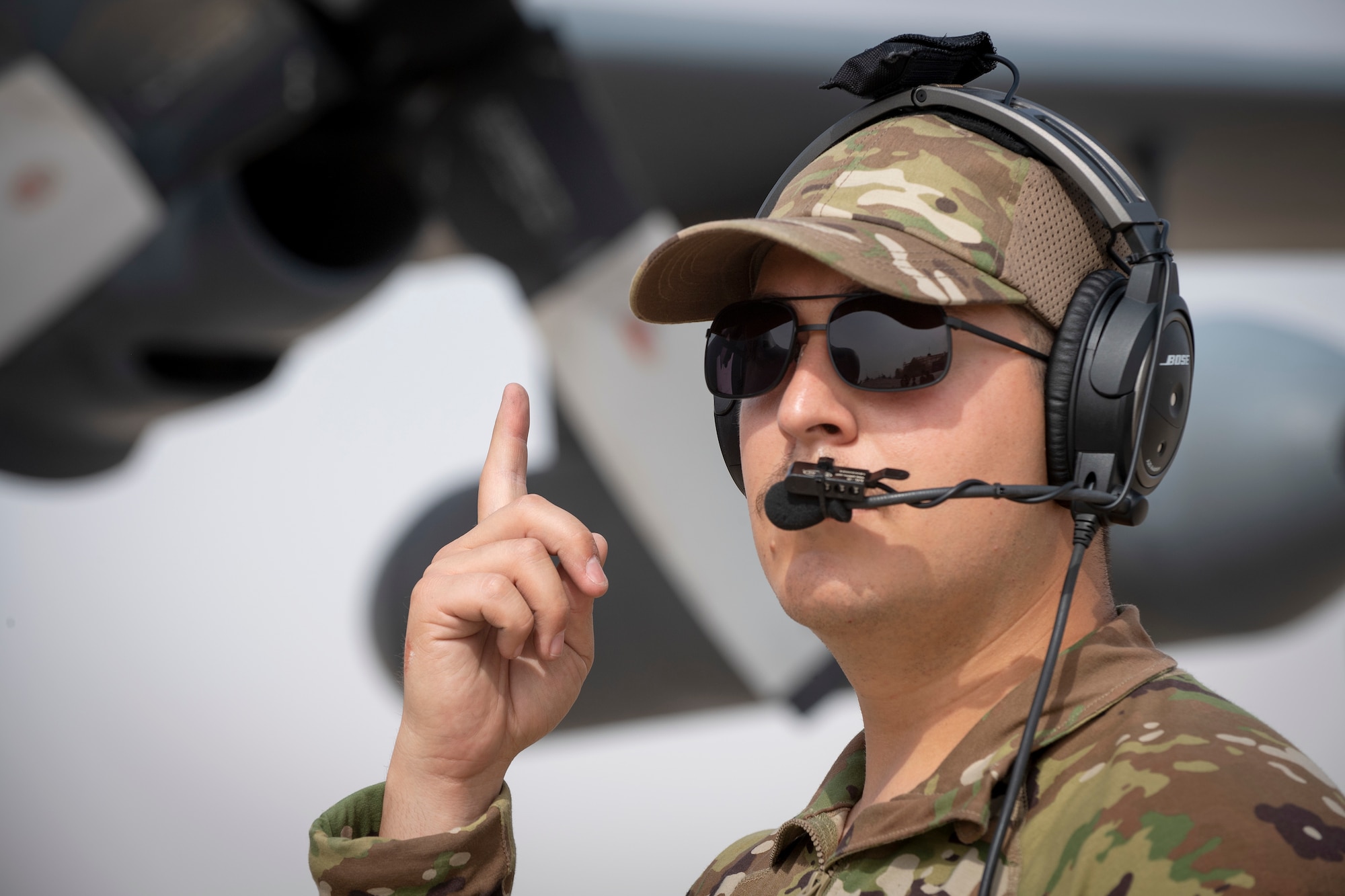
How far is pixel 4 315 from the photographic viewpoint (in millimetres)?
2742

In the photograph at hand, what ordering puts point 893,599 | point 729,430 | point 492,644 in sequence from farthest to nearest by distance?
point 729,430 → point 492,644 → point 893,599

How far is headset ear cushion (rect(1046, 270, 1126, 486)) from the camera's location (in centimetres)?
76

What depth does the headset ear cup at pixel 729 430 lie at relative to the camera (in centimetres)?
95

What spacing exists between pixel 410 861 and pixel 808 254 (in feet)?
1.68

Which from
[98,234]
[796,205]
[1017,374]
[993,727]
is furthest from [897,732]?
[98,234]

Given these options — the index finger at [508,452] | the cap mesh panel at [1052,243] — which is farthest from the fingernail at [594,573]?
the cap mesh panel at [1052,243]

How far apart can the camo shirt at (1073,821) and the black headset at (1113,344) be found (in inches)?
4.6

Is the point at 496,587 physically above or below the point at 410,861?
above

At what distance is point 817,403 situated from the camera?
77 cm

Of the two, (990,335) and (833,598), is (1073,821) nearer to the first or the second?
(833,598)

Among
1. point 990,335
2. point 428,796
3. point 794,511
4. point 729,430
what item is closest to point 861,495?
point 794,511

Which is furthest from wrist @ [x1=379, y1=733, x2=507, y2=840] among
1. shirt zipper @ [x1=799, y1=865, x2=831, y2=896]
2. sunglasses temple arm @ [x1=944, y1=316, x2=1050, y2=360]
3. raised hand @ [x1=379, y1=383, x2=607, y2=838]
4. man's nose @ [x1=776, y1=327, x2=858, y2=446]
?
sunglasses temple arm @ [x1=944, y1=316, x2=1050, y2=360]

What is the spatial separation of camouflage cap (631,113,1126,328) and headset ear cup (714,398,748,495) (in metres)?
0.12

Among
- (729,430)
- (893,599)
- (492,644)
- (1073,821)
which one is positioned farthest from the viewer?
(729,430)
